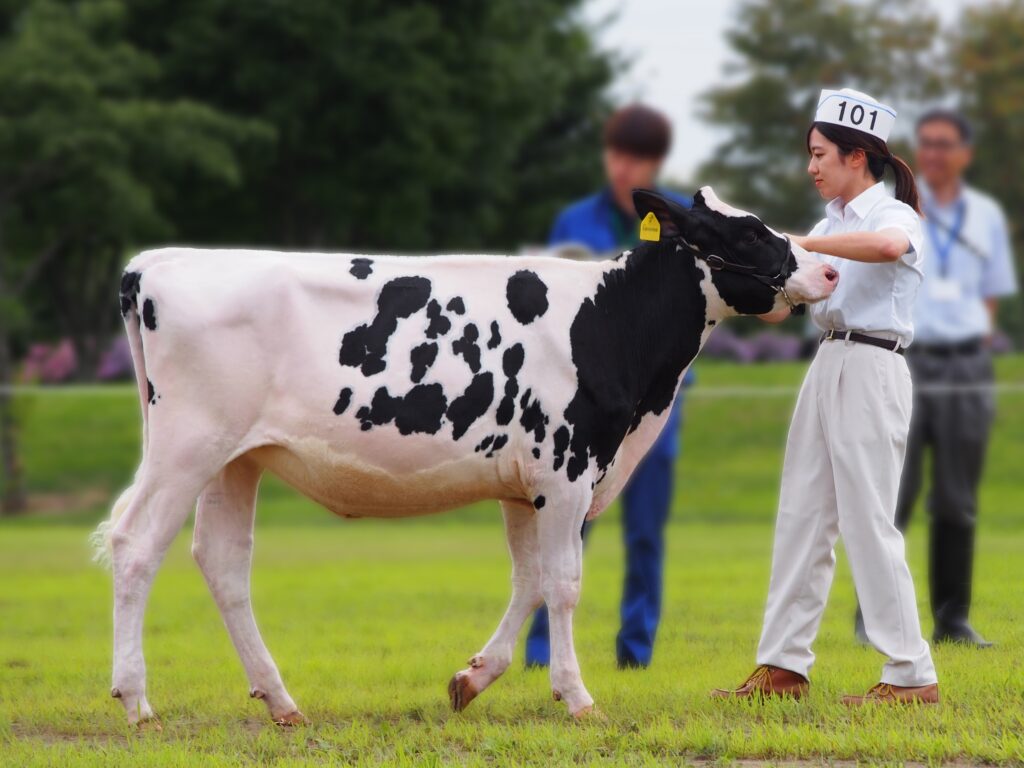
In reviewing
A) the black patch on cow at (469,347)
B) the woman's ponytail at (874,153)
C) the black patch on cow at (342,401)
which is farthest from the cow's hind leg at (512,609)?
the woman's ponytail at (874,153)

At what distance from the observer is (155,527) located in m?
6.29

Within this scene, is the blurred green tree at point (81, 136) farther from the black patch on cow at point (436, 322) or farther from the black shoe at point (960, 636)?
the black patch on cow at point (436, 322)

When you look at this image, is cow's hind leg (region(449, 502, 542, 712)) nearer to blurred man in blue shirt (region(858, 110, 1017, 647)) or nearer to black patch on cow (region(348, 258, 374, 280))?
black patch on cow (region(348, 258, 374, 280))

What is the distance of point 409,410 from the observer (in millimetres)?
6340

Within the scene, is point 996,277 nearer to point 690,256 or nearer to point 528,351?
point 690,256

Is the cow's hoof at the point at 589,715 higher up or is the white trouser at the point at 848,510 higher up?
the white trouser at the point at 848,510

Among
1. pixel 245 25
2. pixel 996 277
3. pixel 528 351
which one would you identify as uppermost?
pixel 245 25

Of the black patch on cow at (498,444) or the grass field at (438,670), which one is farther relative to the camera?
the black patch on cow at (498,444)

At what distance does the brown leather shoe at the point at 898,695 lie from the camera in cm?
634

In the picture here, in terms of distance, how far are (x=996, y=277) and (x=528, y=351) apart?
157 inches

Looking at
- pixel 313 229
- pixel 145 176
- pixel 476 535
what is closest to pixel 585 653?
pixel 476 535

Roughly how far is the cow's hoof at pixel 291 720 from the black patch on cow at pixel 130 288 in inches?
71.9

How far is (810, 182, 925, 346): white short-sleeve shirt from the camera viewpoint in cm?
654

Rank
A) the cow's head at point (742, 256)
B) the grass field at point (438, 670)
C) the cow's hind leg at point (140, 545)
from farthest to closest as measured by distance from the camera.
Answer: the cow's head at point (742, 256)
the cow's hind leg at point (140, 545)
the grass field at point (438, 670)
